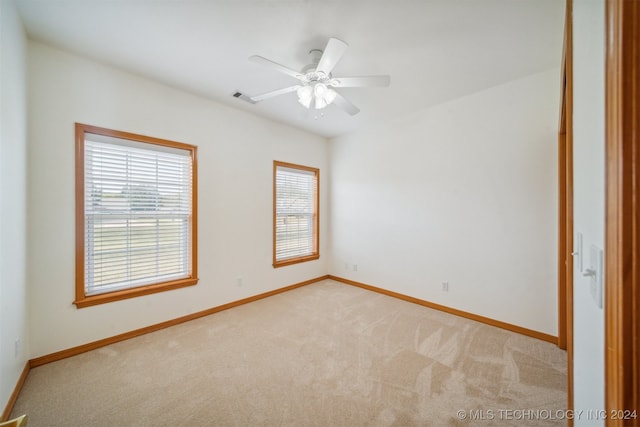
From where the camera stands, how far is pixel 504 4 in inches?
66.2

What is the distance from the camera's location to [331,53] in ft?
5.80

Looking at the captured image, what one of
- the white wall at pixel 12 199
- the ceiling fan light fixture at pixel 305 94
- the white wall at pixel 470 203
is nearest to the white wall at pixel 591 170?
the ceiling fan light fixture at pixel 305 94

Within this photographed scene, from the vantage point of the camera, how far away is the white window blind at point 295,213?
4.07 m

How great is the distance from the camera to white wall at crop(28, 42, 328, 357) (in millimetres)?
2109

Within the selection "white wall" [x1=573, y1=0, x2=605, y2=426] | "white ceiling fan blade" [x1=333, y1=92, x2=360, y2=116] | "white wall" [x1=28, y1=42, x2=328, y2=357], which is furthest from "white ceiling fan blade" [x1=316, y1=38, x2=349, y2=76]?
"white wall" [x1=28, y1=42, x2=328, y2=357]

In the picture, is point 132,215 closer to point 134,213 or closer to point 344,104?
point 134,213

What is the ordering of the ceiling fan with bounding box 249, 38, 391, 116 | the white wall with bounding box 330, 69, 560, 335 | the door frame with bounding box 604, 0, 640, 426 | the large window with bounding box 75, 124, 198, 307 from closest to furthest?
the door frame with bounding box 604, 0, 640, 426, the ceiling fan with bounding box 249, 38, 391, 116, the large window with bounding box 75, 124, 198, 307, the white wall with bounding box 330, 69, 560, 335

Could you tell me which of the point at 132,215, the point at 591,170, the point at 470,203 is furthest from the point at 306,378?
the point at 470,203

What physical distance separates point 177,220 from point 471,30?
346 cm

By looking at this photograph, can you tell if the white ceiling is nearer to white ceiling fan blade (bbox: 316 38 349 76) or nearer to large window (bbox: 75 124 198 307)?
white ceiling fan blade (bbox: 316 38 349 76)

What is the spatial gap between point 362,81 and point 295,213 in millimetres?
2666

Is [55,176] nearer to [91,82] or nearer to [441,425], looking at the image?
[91,82]

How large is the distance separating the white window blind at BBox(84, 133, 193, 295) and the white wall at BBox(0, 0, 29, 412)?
0.45m

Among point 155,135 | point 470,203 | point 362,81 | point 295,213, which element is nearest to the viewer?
point 362,81
